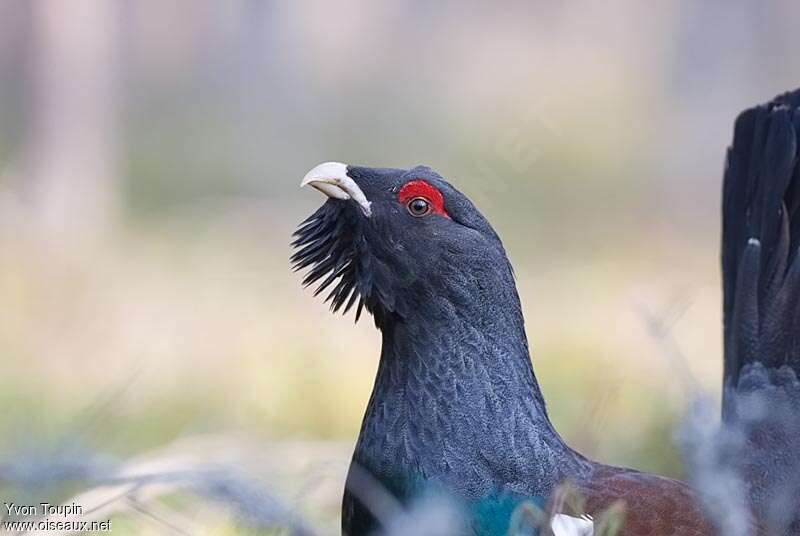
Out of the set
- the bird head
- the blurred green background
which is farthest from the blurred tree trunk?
the bird head

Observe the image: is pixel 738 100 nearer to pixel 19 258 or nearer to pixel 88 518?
pixel 19 258

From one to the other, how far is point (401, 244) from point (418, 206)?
88mm

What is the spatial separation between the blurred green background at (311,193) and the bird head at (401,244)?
397mm

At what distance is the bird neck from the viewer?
8.46 ft

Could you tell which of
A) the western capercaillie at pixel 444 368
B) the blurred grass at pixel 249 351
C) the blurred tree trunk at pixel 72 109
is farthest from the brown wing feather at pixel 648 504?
the blurred tree trunk at pixel 72 109

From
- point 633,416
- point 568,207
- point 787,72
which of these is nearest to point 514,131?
point 568,207

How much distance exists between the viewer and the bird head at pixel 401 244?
266 centimetres

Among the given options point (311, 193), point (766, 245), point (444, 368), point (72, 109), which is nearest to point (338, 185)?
point (444, 368)

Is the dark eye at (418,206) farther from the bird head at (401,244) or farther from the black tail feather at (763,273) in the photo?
the black tail feather at (763,273)

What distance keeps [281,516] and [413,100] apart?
8733 mm

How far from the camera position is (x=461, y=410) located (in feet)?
8.64

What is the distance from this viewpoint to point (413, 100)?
1009 centimetres

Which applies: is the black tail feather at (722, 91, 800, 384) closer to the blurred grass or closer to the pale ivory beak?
the blurred grass

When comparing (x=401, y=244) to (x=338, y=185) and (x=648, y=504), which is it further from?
(x=648, y=504)
